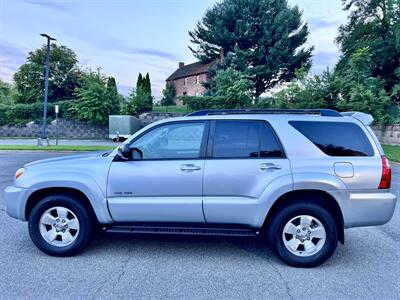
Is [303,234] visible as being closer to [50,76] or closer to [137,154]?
[137,154]

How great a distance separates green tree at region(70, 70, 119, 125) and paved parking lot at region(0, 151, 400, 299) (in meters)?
25.2

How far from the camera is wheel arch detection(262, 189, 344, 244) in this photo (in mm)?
3719

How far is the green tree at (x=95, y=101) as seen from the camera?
92.1 ft

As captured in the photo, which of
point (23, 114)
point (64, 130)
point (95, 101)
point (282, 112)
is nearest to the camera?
point (282, 112)

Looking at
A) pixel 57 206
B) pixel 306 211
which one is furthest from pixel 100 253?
pixel 306 211

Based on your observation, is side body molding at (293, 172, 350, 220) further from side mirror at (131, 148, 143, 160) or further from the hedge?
the hedge

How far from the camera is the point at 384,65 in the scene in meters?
30.7

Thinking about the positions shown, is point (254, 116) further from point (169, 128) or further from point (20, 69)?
point (20, 69)

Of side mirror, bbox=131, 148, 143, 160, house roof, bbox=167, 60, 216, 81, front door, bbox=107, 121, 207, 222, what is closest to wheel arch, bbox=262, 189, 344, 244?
front door, bbox=107, 121, 207, 222

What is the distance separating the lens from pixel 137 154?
3.85 meters

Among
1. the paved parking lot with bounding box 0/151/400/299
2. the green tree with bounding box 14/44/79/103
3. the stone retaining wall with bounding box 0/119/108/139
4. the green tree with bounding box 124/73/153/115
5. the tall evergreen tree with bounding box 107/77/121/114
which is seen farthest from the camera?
the green tree with bounding box 14/44/79/103

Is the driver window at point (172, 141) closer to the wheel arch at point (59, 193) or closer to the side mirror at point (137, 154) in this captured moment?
the side mirror at point (137, 154)

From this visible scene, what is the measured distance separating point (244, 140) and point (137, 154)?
1.36 meters

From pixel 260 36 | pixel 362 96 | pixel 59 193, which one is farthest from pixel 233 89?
pixel 59 193
